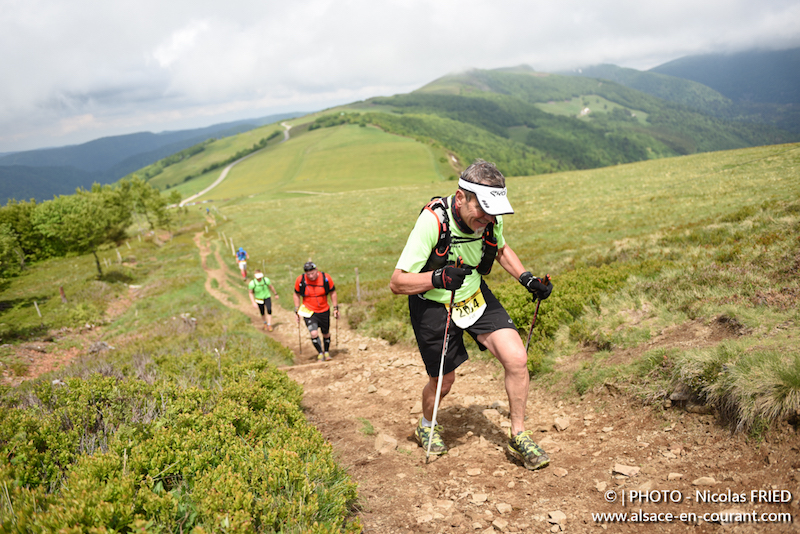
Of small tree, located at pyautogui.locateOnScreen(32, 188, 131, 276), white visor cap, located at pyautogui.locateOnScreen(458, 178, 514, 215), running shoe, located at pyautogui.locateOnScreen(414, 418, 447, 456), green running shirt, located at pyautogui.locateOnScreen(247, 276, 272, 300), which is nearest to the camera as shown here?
white visor cap, located at pyautogui.locateOnScreen(458, 178, 514, 215)

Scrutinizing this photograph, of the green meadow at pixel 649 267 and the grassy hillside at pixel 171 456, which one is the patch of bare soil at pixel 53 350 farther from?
the grassy hillside at pixel 171 456

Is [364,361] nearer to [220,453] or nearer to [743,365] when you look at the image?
[220,453]

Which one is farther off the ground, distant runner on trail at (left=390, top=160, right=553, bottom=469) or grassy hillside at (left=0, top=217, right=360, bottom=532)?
distant runner on trail at (left=390, top=160, right=553, bottom=469)

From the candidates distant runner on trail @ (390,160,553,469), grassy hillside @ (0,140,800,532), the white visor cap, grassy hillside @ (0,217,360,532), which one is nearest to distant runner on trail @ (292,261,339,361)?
grassy hillside @ (0,140,800,532)

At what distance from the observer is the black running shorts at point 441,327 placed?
180 inches

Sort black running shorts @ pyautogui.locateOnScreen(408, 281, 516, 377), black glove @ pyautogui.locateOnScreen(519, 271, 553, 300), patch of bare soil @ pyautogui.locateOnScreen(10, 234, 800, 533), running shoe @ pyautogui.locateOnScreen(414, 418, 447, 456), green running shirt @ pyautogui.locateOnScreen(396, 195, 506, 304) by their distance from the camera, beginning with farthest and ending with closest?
running shoe @ pyautogui.locateOnScreen(414, 418, 447, 456) → black glove @ pyautogui.locateOnScreen(519, 271, 553, 300) → black running shorts @ pyautogui.locateOnScreen(408, 281, 516, 377) → green running shirt @ pyautogui.locateOnScreen(396, 195, 506, 304) → patch of bare soil @ pyautogui.locateOnScreen(10, 234, 800, 533)

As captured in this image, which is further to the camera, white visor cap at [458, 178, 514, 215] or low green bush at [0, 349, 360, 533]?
white visor cap at [458, 178, 514, 215]

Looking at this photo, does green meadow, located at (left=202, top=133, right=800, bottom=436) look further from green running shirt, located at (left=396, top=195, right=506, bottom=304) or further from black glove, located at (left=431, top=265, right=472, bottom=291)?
black glove, located at (left=431, top=265, right=472, bottom=291)

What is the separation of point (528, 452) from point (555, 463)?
354 mm

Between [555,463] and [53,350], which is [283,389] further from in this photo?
[53,350]

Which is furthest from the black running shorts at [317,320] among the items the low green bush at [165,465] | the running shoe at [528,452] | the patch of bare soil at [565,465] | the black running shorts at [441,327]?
the running shoe at [528,452]

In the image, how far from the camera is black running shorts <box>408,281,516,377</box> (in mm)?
4562

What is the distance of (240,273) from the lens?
95.2 ft

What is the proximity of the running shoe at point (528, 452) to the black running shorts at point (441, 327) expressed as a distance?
103 cm
